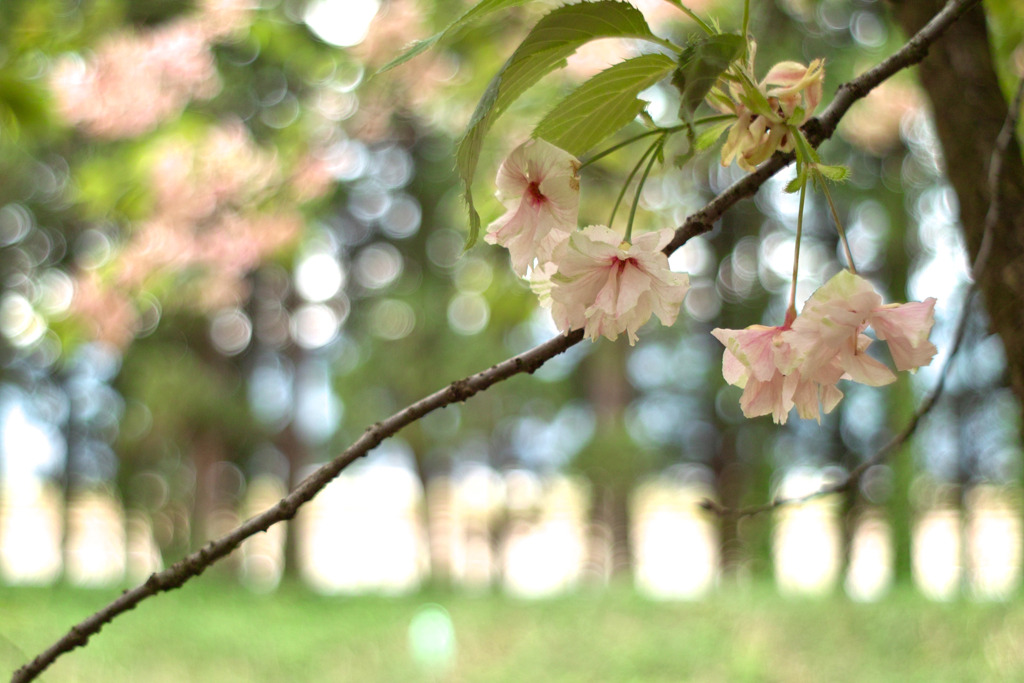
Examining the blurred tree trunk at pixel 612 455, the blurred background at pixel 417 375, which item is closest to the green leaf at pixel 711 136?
the blurred background at pixel 417 375

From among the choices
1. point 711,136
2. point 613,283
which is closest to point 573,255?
point 613,283

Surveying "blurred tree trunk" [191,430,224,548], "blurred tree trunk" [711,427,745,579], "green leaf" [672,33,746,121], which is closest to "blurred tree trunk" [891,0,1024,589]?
"green leaf" [672,33,746,121]

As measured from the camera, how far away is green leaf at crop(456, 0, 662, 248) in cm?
37

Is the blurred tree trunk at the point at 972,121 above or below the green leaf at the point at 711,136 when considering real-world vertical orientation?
above

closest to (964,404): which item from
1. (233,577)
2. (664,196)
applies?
(664,196)

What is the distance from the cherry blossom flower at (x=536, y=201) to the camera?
41 cm

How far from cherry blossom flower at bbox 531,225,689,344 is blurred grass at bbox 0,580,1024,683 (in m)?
2.44

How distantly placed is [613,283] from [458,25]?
0.13m

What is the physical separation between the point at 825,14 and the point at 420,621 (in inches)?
119

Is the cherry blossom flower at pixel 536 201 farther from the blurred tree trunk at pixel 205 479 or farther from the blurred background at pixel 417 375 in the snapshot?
the blurred tree trunk at pixel 205 479

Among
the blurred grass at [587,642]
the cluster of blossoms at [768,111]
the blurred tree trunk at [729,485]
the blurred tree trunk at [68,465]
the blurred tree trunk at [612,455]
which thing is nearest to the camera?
the cluster of blossoms at [768,111]

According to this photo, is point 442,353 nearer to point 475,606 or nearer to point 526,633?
point 475,606

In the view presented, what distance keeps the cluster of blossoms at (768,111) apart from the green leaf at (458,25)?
13 centimetres

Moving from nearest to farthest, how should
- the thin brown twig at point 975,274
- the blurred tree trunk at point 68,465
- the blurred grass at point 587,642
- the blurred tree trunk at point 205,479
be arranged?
1. the thin brown twig at point 975,274
2. the blurred grass at point 587,642
3. the blurred tree trunk at point 205,479
4. the blurred tree trunk at point 68,465
